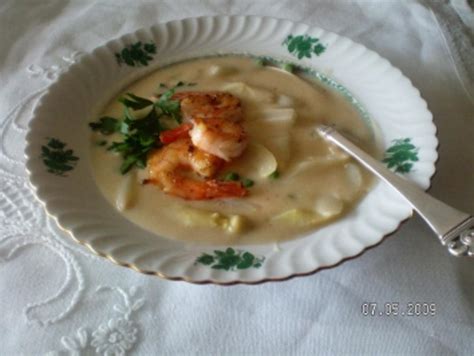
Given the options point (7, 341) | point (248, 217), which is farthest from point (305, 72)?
point (7, 341)

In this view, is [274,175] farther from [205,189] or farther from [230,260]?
[230,260]

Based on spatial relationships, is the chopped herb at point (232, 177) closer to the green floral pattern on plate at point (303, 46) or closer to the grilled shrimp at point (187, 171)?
the grilled shrimp at point (187, 171)

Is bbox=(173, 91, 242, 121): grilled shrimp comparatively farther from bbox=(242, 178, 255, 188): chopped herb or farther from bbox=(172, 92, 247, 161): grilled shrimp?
bbox=(242, 178, 255, 188): chopped herb

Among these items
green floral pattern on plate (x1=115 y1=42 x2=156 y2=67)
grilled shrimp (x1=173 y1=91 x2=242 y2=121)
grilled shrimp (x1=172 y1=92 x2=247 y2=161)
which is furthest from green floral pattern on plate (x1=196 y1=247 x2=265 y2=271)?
green floral pattern on plate (x1=115 y1=42 x2=156 y2=67)

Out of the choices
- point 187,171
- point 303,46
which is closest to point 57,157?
point 187,171

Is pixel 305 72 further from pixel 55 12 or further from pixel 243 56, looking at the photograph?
pixel 55 12

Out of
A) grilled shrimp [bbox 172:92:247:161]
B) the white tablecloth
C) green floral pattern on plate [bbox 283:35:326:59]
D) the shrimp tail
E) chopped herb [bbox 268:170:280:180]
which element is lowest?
the white tablecloth

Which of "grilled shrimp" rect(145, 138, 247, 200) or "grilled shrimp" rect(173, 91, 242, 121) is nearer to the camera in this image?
"grilled shrimp" rect(145, 138, 247, 200)

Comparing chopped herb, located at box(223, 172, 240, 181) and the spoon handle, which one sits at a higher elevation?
the spoon handle
